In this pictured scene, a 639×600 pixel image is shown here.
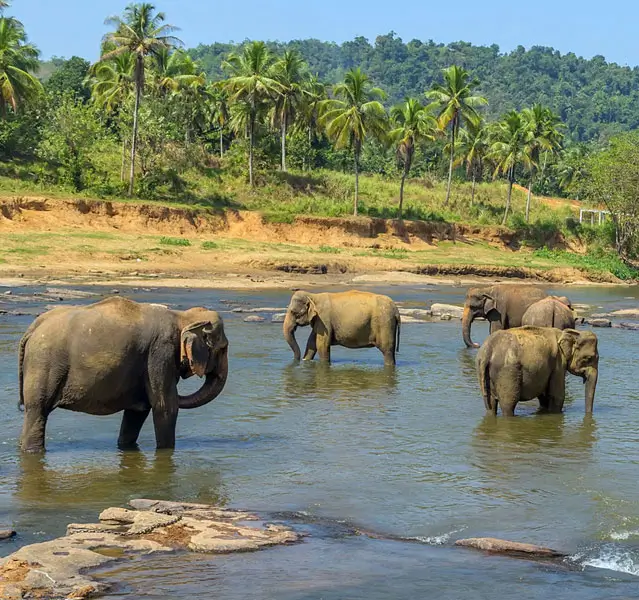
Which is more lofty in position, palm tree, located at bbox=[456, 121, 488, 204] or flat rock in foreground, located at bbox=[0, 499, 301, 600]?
palm tree, located at bbox=[456, 121, 488, 204]

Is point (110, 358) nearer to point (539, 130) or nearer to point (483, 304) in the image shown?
point (483, 304)

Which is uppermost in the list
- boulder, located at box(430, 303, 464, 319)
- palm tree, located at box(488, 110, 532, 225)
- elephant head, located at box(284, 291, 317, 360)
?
palm tree, located at box(488, 110, 532, 225)

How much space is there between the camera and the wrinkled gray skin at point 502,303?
22.7m

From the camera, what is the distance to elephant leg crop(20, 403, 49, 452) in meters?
10.8

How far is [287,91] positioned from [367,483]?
173 feet

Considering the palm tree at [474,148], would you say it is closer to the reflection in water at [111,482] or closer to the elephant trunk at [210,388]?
the elephant trunk at [210,388]

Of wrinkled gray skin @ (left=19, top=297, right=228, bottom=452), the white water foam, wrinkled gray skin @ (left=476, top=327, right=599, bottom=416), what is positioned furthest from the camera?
wrinkled gray skin @ (left=476, top=327, right=599, bottom=416)

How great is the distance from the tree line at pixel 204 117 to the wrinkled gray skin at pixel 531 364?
38633 millimetres

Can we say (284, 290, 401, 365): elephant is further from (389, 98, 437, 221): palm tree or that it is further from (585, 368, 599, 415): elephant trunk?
(389, 98, 437, 221): palm tree

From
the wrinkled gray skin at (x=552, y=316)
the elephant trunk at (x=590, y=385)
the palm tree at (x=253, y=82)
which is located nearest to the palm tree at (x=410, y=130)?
the palm tree at (x=253, y=82)

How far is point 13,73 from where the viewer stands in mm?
51062

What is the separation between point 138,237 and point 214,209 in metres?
8.19

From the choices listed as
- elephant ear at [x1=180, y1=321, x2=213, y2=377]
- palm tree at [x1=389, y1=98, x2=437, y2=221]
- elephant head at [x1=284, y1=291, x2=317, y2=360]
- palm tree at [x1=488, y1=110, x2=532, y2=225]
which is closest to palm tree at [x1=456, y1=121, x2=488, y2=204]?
palm tree at [x1=488, y1=110, x2=532, y2=225]

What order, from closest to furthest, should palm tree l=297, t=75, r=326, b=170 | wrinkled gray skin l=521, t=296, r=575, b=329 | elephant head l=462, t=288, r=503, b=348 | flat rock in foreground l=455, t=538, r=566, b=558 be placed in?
flat rock in foreground l=455, t=538, r=566, b=558 < wrinkled gray skin l=521, t=296, r=575, b=329 < elephant head l=462, t=288, r=503, b=348 < palm tree l=297, t=75, r=326, b=170
